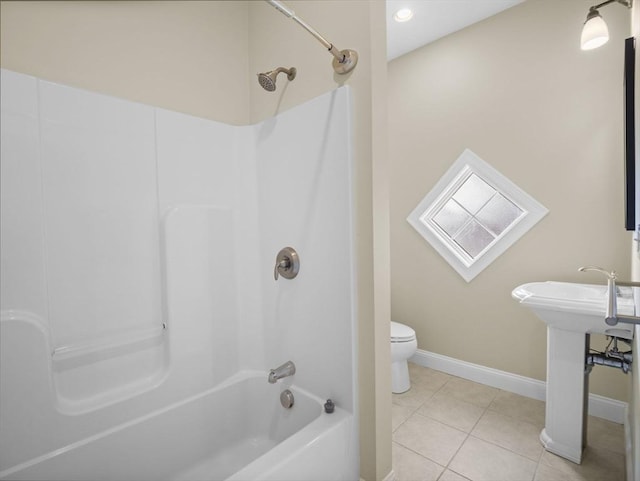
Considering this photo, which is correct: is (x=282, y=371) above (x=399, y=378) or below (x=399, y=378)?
above

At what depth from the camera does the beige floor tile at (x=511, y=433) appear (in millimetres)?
1728

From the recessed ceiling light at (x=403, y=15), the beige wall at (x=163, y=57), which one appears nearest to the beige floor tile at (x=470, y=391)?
the beige wall at (x=163, y=57)

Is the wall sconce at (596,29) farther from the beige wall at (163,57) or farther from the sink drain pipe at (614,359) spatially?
the beige wall at (163,57)

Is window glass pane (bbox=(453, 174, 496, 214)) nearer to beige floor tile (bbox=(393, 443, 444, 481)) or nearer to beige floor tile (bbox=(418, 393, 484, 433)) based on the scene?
beige floor tile (bbox=(418, 393, 484, 433))

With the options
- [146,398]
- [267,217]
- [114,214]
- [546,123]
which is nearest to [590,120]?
[546,123]

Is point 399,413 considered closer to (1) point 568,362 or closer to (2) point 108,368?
(1) point 568,362

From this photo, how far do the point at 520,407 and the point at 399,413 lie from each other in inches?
32.6

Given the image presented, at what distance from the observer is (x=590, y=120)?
6.32ft

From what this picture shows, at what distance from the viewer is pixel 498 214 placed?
7.89 ft

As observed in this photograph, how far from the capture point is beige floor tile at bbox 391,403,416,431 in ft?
6.59

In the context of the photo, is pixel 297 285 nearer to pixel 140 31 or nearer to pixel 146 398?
pixel 146 398

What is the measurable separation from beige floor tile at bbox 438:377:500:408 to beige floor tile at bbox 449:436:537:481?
45 cm

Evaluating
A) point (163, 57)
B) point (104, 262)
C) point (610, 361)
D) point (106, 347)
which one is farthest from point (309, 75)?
point (610, 361)

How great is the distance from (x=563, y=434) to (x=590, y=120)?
1.85 meters
